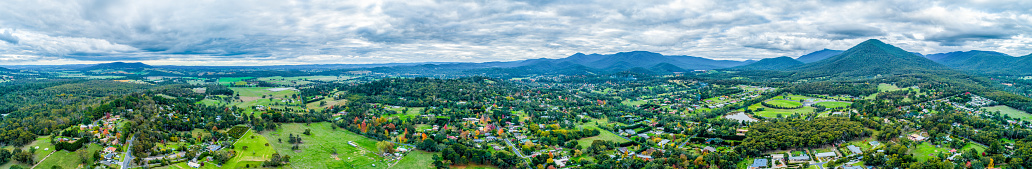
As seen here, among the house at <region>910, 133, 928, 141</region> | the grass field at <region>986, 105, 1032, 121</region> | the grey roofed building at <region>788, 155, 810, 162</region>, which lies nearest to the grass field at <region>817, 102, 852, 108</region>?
the grass field at <region>986, 105, 1032, 121</region>

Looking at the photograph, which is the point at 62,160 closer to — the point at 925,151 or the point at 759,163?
the point at 759,163

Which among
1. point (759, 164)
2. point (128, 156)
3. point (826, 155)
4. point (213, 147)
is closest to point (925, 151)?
point (826, 155)

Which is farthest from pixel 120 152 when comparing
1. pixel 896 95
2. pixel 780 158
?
pixel 896 95

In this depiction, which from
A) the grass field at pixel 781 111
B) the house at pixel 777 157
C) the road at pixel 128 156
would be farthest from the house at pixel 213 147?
the grass field at pixel 781 111

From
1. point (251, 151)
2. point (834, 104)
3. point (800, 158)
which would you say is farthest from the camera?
point (834, 104)

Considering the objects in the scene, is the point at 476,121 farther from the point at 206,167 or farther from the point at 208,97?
the point at 208,97

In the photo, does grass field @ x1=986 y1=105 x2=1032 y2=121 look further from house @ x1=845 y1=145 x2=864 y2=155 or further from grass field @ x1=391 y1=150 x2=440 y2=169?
grass field @ x1=391 y1=150 x2=440 y2=169
